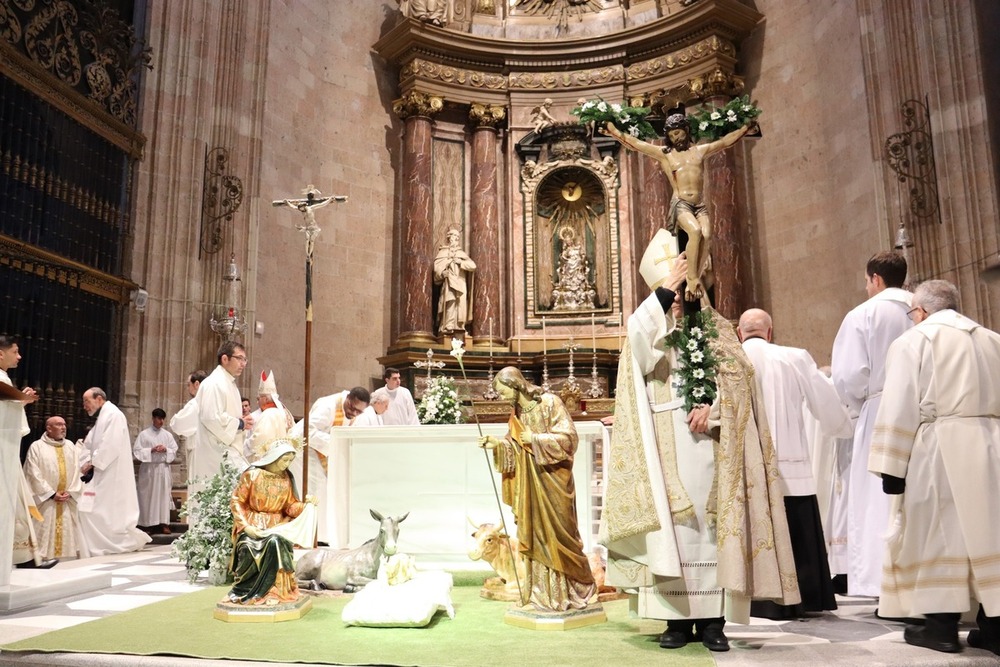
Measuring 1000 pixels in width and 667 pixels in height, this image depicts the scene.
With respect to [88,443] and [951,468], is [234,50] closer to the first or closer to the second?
[88,443]

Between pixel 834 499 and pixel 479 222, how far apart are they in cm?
918

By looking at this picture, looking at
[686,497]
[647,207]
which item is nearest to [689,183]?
[686,497]

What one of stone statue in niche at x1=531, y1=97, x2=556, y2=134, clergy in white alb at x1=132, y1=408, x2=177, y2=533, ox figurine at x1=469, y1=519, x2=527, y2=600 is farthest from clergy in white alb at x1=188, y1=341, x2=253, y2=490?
stone statue in niche at x1=531, y1=97, x2=556, y2=134

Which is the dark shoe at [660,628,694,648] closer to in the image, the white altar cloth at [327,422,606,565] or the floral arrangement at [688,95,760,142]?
the white altar cloth at [327,422,606,565]

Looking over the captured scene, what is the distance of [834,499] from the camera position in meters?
5.82

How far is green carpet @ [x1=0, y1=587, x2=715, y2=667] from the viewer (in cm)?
393

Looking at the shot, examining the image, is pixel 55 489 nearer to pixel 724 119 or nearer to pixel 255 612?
pixel 255 612

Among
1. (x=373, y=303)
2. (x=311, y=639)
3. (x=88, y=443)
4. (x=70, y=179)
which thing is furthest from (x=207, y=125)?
(x=311, y=639)

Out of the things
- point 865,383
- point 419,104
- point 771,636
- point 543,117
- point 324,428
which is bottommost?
point 771,636

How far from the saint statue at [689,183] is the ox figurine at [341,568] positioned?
118 inches

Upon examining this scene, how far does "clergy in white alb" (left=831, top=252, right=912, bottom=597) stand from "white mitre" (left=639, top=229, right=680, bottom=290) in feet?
4.86

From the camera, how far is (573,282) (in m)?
14.2

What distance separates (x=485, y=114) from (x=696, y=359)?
35.9ft

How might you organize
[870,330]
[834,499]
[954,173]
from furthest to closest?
[954,173] < [834,499] < [870,330]
